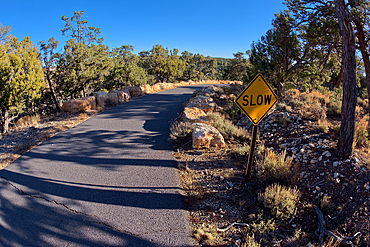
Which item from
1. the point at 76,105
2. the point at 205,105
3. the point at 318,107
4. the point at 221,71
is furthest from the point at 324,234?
the point at 221,71

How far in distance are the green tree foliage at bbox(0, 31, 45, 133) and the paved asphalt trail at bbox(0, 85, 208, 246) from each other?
187 inches

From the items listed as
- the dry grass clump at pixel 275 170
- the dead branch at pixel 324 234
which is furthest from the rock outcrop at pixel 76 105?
the dead branch at pixel 324 234

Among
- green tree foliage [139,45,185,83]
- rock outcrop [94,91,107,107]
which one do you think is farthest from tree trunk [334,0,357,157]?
green tree foliage [139,45,185,83]

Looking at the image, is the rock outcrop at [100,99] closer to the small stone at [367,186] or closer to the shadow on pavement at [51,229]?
the shadow on pavement at [51,229]

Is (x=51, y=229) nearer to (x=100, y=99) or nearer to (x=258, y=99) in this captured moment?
(x=258, y=99)

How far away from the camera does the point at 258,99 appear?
3918 millimetres

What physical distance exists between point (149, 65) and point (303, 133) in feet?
97.6

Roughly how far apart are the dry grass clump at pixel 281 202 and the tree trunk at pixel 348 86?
6.59ft

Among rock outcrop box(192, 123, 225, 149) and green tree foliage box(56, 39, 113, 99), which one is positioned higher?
green tree foliage box(56, 39, 113, 99)

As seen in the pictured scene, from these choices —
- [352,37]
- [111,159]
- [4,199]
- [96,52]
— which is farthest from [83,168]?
[96,52]

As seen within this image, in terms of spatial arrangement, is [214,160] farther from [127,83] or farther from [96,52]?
[127,83]

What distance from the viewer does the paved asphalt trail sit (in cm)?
301

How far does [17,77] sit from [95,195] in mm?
9034

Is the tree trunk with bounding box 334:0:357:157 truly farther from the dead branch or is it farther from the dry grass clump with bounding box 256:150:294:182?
the dead branch
